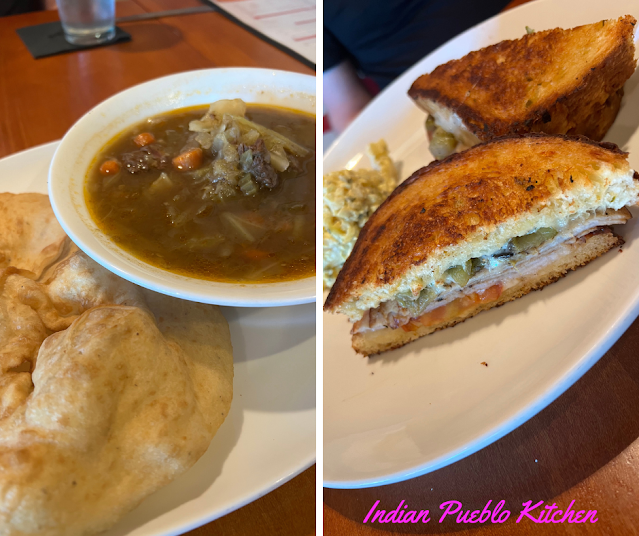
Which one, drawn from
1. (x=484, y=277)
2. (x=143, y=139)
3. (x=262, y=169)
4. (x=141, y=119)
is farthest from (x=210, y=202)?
(x=484, y=277)

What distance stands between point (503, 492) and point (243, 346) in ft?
2.02

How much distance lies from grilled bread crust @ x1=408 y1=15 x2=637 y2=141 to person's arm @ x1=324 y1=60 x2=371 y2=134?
0.76 metres

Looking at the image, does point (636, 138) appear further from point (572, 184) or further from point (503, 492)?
point (503, 492)

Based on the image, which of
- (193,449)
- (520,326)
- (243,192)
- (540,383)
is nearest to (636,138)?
(520,326)

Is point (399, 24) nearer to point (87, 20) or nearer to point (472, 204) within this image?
point (472, 204)

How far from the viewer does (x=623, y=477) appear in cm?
75

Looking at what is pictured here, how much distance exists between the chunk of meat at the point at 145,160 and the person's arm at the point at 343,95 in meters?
0.94

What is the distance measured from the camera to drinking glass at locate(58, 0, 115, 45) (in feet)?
8.49

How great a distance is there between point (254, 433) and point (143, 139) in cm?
94

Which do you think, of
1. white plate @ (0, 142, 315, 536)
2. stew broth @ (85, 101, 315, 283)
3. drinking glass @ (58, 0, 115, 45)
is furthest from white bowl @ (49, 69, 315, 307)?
drinking glass @ (58, 0, 115, 45)

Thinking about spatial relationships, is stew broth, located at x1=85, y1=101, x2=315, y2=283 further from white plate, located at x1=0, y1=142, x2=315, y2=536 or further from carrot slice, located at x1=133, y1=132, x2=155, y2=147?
white plate, located at x1=0, y1=142, x2=315, y2=536

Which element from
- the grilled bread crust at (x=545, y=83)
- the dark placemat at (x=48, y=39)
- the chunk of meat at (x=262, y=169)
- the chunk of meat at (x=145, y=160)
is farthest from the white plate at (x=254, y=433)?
the dark placemat at (x=48, y=39)

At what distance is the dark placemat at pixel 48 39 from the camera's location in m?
2.62

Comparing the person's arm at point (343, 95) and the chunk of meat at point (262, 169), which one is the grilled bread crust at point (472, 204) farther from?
the person's arm at point (343, 95)
